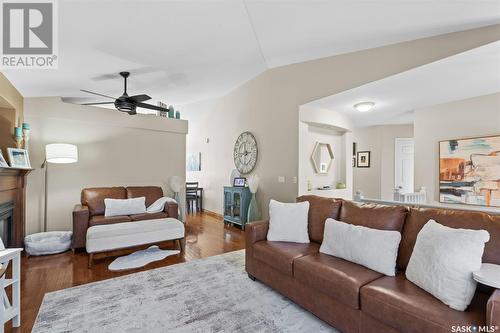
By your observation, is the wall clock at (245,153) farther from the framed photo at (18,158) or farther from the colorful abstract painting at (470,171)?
the framed photo at (18,158)

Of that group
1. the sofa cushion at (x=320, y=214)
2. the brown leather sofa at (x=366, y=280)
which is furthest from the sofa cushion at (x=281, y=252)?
the sofa cushion at (x=320, y=214)

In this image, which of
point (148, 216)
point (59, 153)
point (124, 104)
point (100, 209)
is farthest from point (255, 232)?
point (59, 153)

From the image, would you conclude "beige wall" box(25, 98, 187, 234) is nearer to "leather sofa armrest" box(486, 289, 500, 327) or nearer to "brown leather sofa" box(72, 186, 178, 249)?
"brown leather sofa" box(72, 186, 178, 249)

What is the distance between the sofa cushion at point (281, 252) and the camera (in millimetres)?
2203

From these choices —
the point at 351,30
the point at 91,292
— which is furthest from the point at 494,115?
the point at 91,292

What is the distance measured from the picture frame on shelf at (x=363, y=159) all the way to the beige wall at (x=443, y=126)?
181cm

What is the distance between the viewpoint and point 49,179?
13.5ft

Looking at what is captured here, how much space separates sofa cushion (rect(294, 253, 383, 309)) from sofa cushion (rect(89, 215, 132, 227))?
291 centimetres

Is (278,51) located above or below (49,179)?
above

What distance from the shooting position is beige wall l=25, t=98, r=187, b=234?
3988 millimetres

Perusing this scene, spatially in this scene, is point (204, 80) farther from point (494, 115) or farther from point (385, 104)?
point (494, 115)

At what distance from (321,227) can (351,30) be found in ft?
7.54

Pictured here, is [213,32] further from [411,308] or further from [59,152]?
[411,308]

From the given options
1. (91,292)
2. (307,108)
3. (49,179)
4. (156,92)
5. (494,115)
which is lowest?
(91,292)
